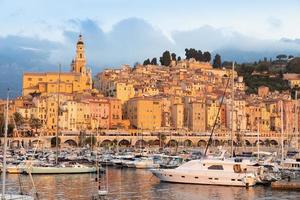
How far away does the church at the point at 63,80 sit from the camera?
89562 mm

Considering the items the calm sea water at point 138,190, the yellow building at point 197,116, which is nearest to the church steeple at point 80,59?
the yellow building at point 197,116

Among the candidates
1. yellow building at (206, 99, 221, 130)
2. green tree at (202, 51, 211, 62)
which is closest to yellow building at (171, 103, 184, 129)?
yellow building at (206, 99, 221, 130)

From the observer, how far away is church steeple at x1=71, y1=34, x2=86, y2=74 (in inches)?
3826

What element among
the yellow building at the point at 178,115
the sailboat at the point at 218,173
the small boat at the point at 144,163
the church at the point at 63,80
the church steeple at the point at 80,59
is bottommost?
the small boat at the point at 144,163

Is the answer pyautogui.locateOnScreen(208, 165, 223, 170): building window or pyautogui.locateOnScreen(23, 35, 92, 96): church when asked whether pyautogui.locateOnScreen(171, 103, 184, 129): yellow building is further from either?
pyautogui.locateOnScreen(208, 165, 223, 170): building window

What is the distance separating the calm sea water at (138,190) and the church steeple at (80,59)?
65.1m

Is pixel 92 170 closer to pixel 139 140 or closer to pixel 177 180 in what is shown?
pixel 177 180

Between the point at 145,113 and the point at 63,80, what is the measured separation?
16.0 metres

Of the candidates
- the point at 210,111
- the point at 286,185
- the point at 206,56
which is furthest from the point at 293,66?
the point at 286,185

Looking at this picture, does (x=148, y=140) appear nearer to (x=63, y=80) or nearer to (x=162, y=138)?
(x=162, y=138)

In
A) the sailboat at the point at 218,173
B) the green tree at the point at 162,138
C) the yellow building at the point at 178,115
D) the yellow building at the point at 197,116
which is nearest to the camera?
the sailboat at the point at 218,173

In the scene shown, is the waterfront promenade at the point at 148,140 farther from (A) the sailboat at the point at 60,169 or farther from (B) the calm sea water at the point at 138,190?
(B) the calm sea water at the point at 138,190

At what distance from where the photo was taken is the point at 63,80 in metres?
92.8

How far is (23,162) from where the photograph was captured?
37.1 metres
